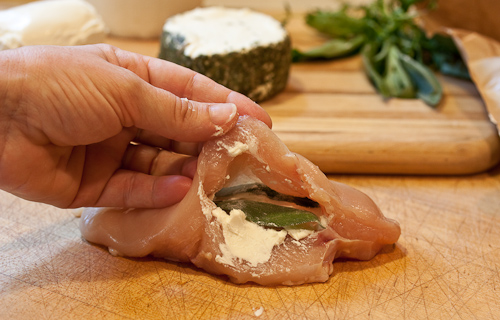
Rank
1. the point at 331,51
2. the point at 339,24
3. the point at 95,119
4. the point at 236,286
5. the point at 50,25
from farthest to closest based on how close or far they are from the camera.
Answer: the point at 339,24 → the point at 331,51 → the point at 50,25 → the point at 236,286 → the point at 95,119

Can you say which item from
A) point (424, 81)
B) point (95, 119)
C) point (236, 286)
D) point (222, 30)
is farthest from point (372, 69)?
point (95, 119)

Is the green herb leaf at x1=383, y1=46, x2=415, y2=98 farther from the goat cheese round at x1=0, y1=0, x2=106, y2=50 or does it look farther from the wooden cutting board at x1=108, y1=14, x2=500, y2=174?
the goat cheese round at x1=0, y1=0, x2=106, y2=50

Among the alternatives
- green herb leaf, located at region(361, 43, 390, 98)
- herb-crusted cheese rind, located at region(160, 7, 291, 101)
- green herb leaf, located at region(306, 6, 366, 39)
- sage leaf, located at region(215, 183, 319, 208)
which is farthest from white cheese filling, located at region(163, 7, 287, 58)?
sage leaf, located at region(215, 183, 319, 208)

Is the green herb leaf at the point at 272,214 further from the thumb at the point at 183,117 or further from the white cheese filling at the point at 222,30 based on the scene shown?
the white cheese filling at the point at 222,30

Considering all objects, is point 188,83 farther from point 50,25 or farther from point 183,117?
point 50,25

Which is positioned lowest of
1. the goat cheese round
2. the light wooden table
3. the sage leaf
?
the light wooden table

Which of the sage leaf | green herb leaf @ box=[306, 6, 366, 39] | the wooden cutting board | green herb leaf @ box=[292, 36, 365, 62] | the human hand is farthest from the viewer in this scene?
green herb leaf @ box=[306, 6, 366, 39]
